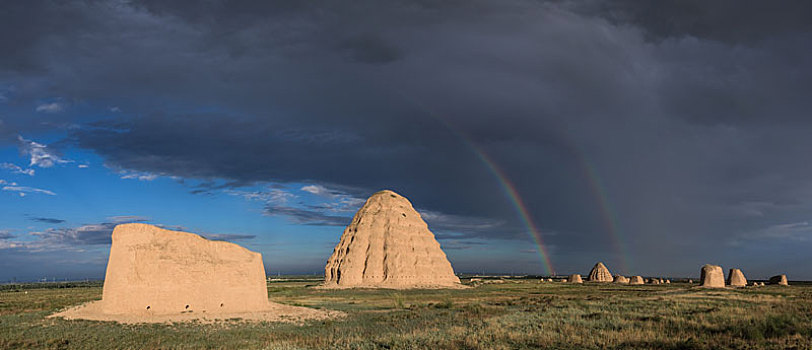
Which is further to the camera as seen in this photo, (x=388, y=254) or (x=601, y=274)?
(x=601, y=274)

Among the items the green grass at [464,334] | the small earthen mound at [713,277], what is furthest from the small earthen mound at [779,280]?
the green grass at [464,334]

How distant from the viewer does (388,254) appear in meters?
77.2

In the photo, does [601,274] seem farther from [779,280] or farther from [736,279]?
[736,279]

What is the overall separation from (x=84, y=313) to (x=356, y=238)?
53.8m

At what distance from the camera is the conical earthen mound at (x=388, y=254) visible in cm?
7550

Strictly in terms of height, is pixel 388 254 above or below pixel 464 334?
above

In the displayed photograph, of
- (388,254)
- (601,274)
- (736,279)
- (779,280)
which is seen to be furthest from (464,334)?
(601,274)

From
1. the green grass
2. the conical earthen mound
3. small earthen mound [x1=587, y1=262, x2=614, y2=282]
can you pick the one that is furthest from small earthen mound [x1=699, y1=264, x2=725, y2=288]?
small earthen mound [x1=587, y1=262, x2=614, y2=282]

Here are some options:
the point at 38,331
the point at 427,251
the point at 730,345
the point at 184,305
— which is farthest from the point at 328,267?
the point at 730,345

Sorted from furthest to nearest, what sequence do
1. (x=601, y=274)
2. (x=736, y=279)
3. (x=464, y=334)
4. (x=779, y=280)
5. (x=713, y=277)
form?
(x=601, y=274) < (x=779, y=280) < (x=736, y=279) < (x=713, y=277) < (x=464, y=334)

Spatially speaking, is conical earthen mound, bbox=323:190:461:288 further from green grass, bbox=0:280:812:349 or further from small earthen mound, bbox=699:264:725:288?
green grass, bbox=0:280:812:349

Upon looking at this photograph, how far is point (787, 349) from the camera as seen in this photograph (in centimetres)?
1266

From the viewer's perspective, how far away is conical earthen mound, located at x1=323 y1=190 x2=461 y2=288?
75500mm

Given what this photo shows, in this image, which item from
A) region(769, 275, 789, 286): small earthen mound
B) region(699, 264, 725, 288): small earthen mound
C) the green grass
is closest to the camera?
the green grass
